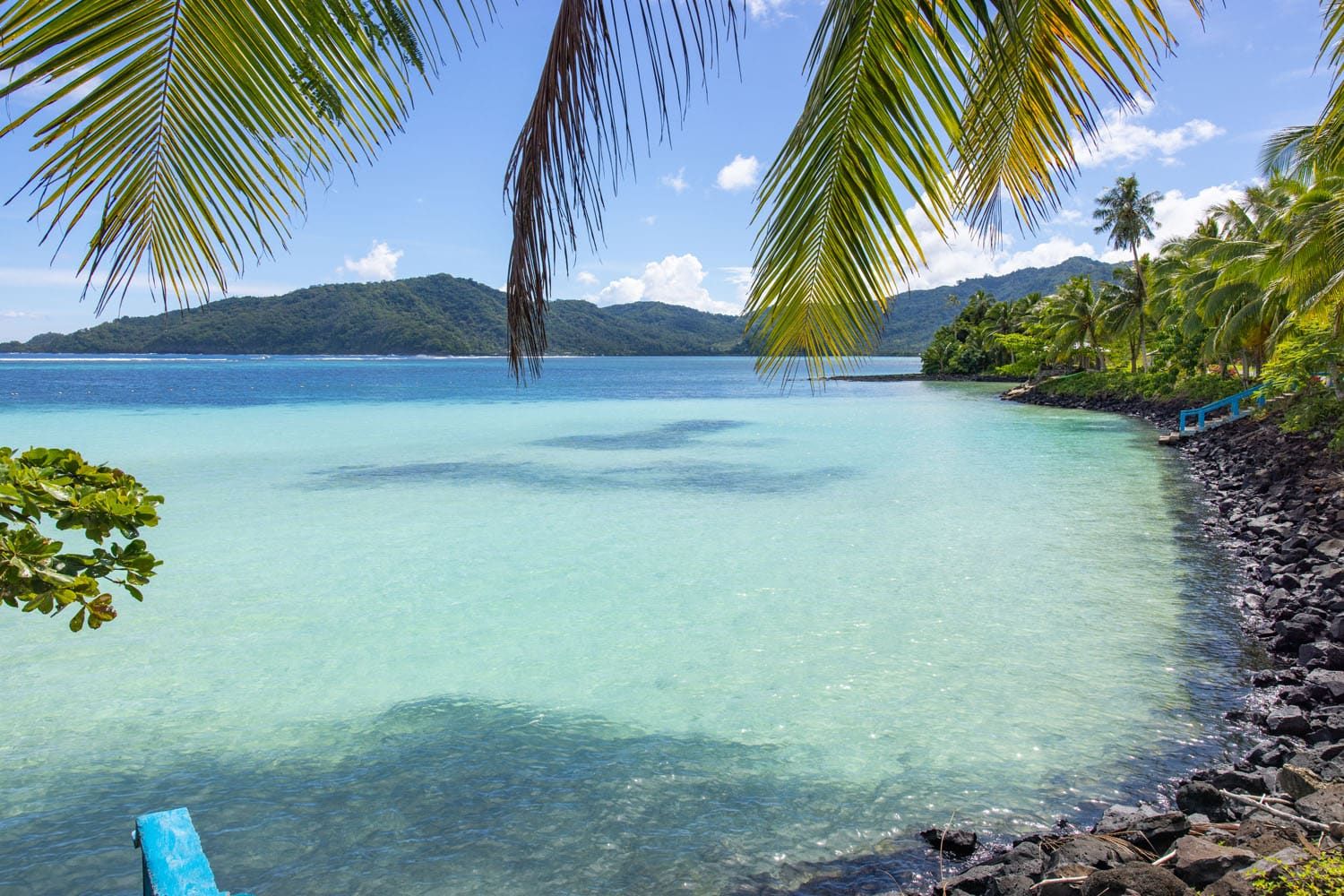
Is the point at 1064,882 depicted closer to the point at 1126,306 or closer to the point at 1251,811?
the point at 1251,811

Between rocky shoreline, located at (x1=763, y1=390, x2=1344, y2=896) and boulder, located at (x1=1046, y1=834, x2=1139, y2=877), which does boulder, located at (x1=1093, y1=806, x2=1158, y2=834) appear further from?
boulder, located at (x1=1046, y1=834, x2=1139, y2=877)

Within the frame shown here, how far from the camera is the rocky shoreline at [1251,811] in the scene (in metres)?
3.27

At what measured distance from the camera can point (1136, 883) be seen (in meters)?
3.19

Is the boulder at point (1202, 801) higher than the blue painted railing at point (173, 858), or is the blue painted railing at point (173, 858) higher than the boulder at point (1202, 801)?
the blue painted railing at point (173, 858)

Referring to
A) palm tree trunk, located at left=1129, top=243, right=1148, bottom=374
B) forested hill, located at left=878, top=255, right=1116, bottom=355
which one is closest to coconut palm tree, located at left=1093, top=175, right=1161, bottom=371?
palm tree trunk, located at left=1129, top=243, right=1148, bottom=374

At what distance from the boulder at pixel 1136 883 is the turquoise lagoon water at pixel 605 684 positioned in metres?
1.33

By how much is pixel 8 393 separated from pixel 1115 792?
81581 millimetres

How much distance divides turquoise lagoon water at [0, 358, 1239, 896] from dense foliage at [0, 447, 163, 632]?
10.1ft

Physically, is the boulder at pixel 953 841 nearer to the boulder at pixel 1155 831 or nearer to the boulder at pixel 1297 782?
the boulder at pixel 1155 831

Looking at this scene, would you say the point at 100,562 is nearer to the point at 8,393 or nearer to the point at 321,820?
the point at 321,820

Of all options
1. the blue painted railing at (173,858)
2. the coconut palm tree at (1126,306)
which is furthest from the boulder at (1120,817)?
the coconut palm tree at (1126,306)

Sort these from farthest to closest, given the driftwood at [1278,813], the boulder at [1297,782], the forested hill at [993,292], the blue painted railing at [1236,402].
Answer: the forested hill at [993,292], the blue painted railing at [1236,402], the boulder at [1297,782], the driftwood at [1278,813]

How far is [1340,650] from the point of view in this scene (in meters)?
6.05

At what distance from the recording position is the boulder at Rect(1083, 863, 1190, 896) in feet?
10.3
